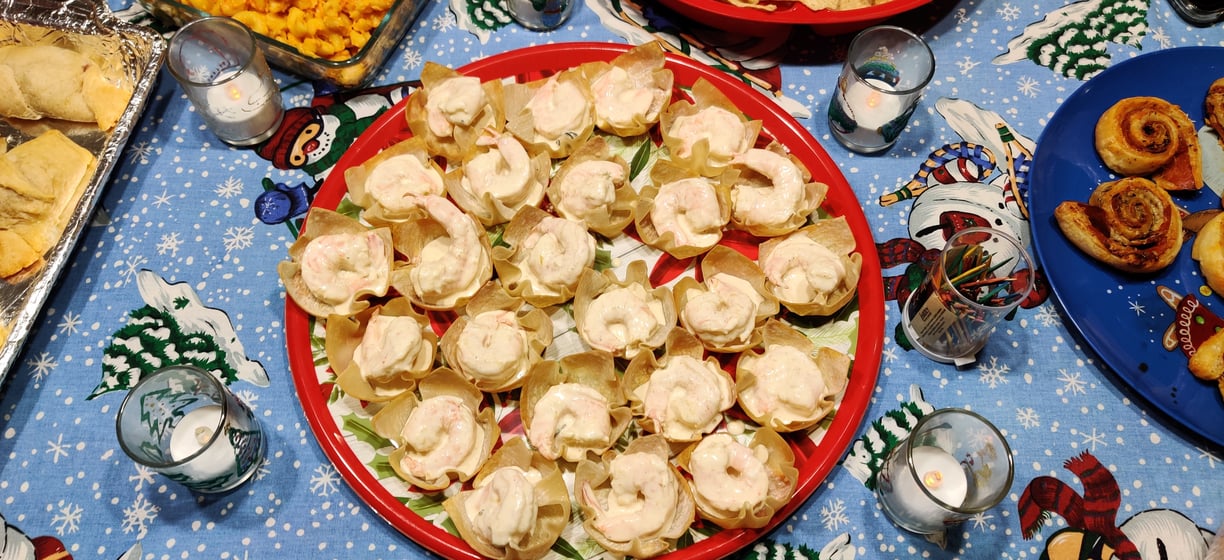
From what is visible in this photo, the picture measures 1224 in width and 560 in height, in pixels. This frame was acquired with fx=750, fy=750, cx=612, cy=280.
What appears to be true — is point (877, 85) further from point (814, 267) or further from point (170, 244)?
point (170, 244)

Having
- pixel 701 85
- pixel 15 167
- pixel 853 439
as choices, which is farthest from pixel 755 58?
pixel 15 167

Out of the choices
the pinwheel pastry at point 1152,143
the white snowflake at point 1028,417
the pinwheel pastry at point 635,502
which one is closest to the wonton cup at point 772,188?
the pinwheel pastry at point 635,502

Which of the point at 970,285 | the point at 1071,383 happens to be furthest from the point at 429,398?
the point at 1071,383

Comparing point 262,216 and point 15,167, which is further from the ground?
point 15,167

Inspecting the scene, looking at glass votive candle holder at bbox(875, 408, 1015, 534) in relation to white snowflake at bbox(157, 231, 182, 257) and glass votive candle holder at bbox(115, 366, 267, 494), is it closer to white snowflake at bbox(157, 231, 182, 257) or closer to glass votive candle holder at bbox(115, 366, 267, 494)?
glass votive candle holder at bbox(115, 366, 267, 494)

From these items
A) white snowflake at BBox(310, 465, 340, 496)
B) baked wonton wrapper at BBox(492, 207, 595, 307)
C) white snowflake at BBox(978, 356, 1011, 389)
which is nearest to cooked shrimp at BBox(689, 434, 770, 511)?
baked wonton wrapper at BBox(492, 207, 595, 307)

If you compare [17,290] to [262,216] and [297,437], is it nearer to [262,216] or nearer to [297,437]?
[262,216]
